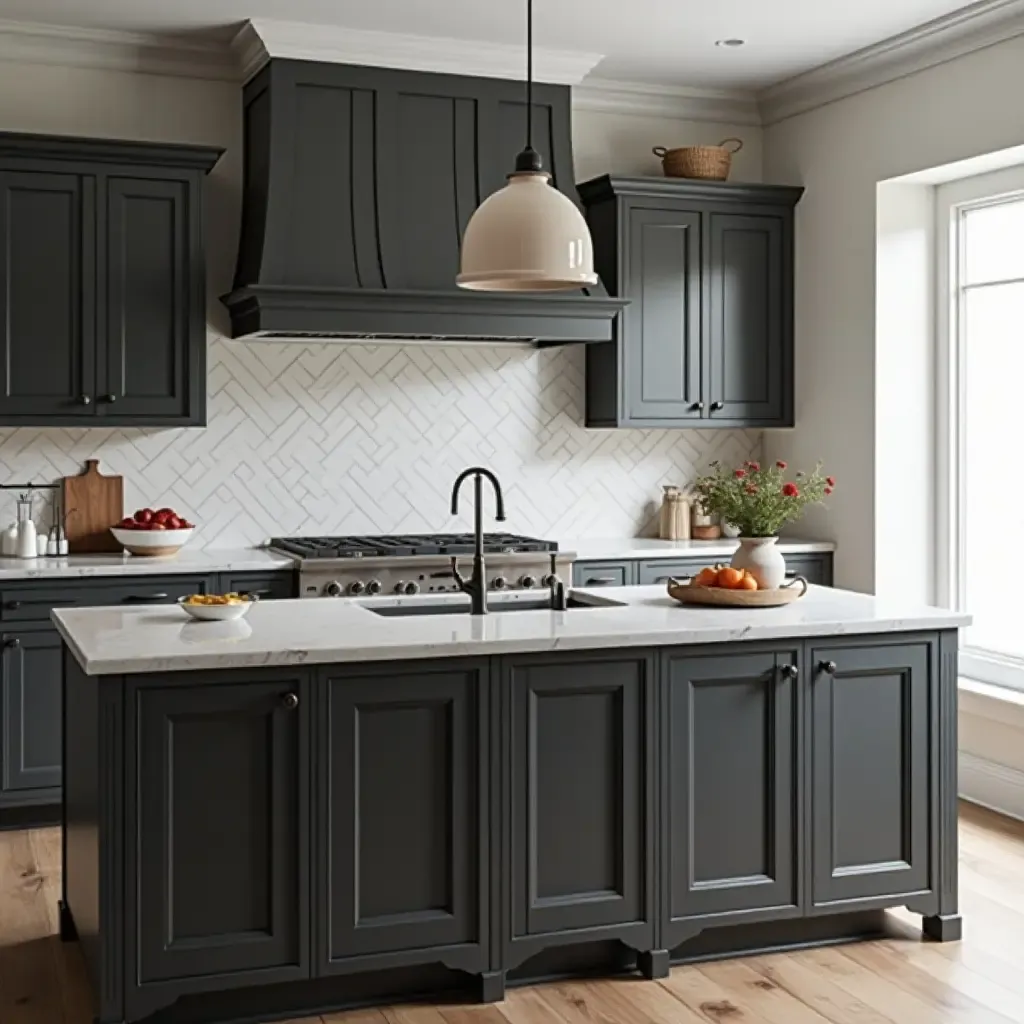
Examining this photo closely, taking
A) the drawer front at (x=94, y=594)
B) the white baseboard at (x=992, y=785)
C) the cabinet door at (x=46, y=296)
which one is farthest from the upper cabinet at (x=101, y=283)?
the white baseboard at (x=992, y=785)

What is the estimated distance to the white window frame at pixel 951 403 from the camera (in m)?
6.16

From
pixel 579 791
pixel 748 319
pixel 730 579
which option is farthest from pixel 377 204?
pixel 579 791

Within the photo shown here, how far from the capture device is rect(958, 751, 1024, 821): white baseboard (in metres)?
5.54

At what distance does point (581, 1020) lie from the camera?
360 cm

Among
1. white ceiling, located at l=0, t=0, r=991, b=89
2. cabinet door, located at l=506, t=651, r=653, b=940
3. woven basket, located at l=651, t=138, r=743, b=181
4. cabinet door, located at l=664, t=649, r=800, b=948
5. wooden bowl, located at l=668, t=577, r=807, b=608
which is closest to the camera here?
cabinet door, located at l=506, t=651, r=653, b=940

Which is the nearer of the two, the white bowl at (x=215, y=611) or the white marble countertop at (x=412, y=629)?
the white marble countertop at (x=412, y=629)

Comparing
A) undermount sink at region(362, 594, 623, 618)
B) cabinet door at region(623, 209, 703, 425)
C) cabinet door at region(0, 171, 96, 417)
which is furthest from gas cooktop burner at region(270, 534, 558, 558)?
undermount sink at region(362, 594, 623, 618)

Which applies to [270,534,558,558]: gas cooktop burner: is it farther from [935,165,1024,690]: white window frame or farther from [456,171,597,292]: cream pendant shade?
[456,171,597,292]: cream pendant shade

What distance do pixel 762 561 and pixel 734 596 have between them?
6.1 inches

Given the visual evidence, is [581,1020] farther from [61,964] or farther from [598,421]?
[598,421]

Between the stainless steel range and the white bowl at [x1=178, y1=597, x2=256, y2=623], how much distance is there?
5.70ft

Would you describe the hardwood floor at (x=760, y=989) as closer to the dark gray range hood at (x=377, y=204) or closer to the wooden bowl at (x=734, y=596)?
the wooden bowl at (x=734, y=596)

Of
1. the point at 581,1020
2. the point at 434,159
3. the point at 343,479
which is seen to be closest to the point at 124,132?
the point at 434,159

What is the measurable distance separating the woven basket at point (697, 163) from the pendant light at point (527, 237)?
119 inches
